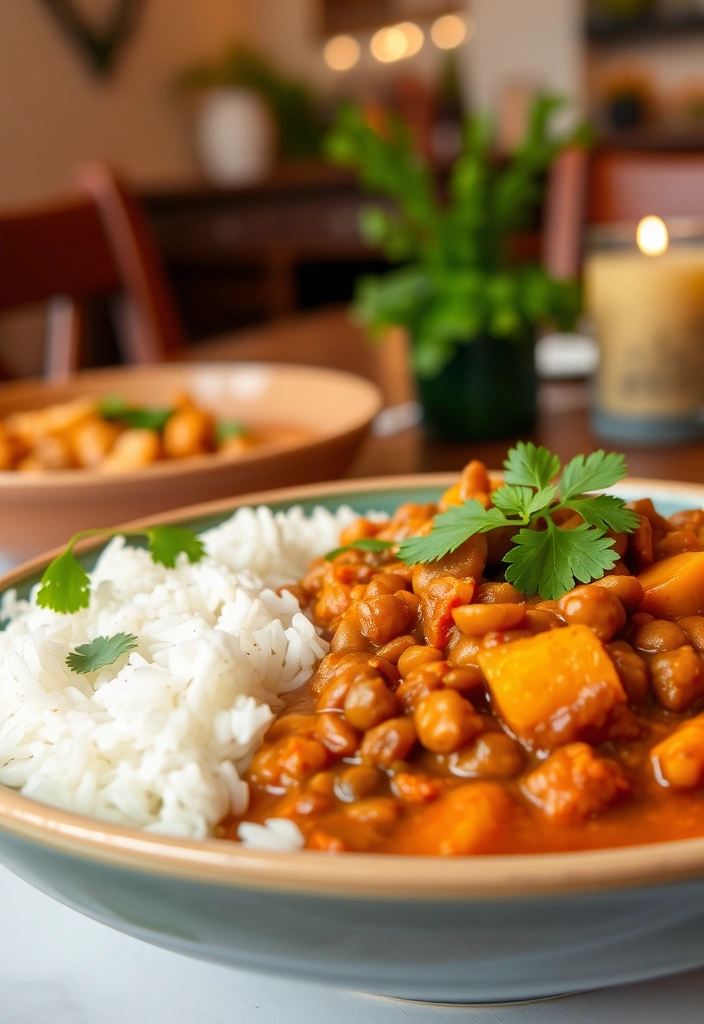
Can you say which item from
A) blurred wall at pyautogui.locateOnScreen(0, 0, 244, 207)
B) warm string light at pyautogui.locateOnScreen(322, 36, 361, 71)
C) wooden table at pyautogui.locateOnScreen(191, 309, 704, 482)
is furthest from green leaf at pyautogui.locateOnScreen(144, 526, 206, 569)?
warm string light at pyautogui.locateOnScreen(322, 36, 361, 71)

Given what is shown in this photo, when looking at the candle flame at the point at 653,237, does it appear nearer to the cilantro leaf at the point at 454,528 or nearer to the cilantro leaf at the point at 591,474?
the cilantro leaf at the point at 591,474

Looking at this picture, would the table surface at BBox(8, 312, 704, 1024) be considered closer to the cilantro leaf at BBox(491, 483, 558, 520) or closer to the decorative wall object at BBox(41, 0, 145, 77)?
the cilantro leaf at BBox(491, 483, 558, 520)

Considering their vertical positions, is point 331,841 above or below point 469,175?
below

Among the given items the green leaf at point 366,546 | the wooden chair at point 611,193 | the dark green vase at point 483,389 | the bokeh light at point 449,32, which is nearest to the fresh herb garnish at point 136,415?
the dark green vase at point 483,389

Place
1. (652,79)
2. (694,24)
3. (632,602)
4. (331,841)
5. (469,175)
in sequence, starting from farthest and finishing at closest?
(652,79)
(694,24)
(469,175)
(632,602)
(331,841)

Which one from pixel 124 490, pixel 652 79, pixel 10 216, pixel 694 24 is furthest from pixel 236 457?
pixel 652 79

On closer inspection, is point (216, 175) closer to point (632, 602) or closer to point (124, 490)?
point (124, 490)

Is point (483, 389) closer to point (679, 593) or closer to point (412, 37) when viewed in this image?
point (679, 593)
